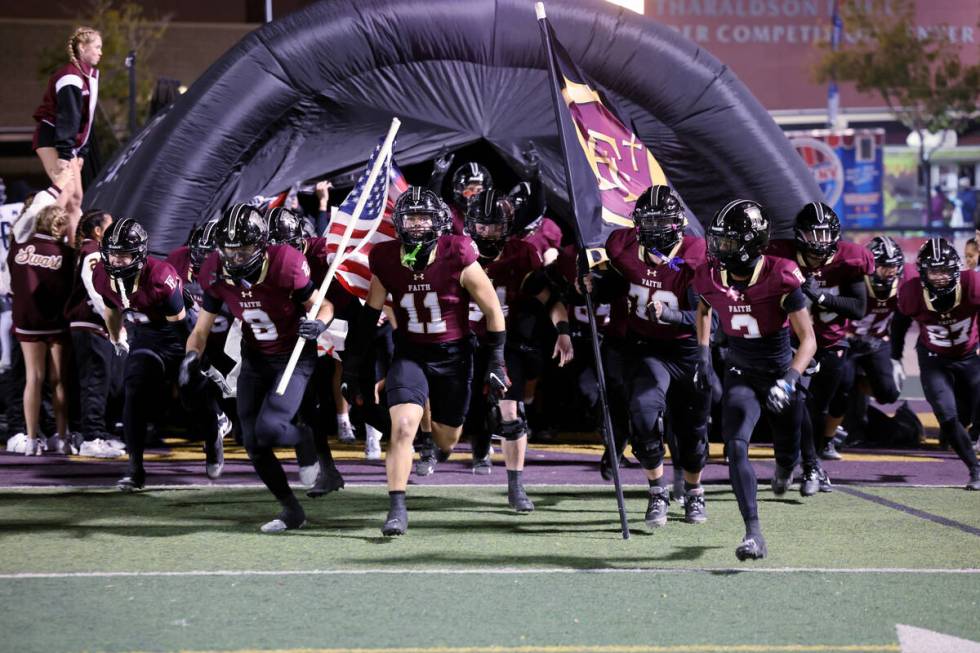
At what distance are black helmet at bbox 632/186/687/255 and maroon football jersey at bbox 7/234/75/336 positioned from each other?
4.88 meters

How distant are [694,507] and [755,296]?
1233 mm

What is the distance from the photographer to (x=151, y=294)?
859 centimetres

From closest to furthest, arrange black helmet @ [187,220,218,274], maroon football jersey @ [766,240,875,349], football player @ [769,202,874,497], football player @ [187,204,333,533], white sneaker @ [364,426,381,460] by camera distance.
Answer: football player @ [187,204,333,533] → football player @ [769,202,874,497] → maroon football jersey @ [766,240,875,349] → black helmet @ [187,220,218,274] → white sneaker @ [364,426,381,460]

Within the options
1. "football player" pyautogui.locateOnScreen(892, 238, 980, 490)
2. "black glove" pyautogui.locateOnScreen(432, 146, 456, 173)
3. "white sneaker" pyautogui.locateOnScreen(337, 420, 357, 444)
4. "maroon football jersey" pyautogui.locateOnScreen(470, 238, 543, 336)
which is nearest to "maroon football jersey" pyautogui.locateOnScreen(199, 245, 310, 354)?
"maroon football jersey" pyautogui.locateOnScreen(470, 238, 543, 336)

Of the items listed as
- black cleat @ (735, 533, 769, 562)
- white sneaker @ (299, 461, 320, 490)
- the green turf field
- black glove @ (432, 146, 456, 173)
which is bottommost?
the green turf field

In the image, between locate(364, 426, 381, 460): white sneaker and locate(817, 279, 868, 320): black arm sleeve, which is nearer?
locate(817, 279, 868, 320): black arm sleeve

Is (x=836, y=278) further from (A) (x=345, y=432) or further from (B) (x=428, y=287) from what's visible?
(A) (x=345, y=432)

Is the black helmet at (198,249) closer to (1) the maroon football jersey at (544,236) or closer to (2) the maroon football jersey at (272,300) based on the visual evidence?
(2) the maroon football jersey at (272,300)

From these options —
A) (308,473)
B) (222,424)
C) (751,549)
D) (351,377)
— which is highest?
(351,377)

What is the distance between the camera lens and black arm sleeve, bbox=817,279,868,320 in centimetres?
910

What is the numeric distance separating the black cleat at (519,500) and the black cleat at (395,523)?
0.95 meters

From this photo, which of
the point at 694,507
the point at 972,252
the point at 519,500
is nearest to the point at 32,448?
the point at 519,500

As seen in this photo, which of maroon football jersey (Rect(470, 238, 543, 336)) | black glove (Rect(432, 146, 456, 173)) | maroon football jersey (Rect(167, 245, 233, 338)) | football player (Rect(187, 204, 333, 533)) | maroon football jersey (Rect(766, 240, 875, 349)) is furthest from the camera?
black glove (Rect(432, 146, 456, 173))

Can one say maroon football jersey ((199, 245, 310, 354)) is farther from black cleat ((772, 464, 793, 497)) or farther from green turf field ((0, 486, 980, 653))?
black cleat ((772, 464, 793, 497))
